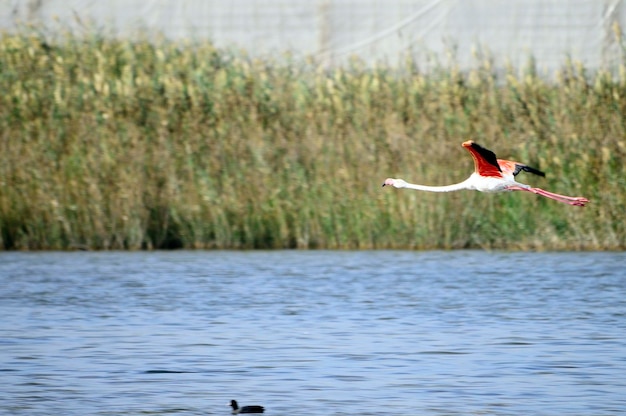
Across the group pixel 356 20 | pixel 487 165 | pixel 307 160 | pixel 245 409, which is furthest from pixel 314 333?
pixel 356 20

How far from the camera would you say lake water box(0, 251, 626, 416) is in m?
8.12

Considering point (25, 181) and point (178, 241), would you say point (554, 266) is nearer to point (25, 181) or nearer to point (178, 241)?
point (178, 241)

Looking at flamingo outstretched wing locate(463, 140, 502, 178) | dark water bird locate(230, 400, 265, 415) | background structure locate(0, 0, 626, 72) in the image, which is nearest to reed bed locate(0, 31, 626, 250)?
flamingo outstretched wing locate(463, 140, 502, 178)

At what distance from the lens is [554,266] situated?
14.3m

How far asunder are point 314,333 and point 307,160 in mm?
6161

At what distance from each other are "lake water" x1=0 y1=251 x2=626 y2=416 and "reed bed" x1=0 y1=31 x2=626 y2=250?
40 cm

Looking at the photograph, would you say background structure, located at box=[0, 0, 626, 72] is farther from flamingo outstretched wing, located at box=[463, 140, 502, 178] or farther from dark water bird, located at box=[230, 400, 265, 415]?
dark water bird, located at box=[230, 400, 265, 415]

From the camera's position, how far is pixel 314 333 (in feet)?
34.2

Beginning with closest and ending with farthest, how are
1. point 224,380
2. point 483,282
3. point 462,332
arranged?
point 224,380 → point 462,332 → point 483,282

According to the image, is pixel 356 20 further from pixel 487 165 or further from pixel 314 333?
pixel 487 165

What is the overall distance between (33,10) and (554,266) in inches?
634

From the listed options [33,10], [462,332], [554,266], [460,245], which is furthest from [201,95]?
[33,10]

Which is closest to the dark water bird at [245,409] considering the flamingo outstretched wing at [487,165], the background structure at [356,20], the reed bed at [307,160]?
the flamingo outstretched wing at [487,165]

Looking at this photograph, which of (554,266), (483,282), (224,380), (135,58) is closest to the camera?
(224,380)
